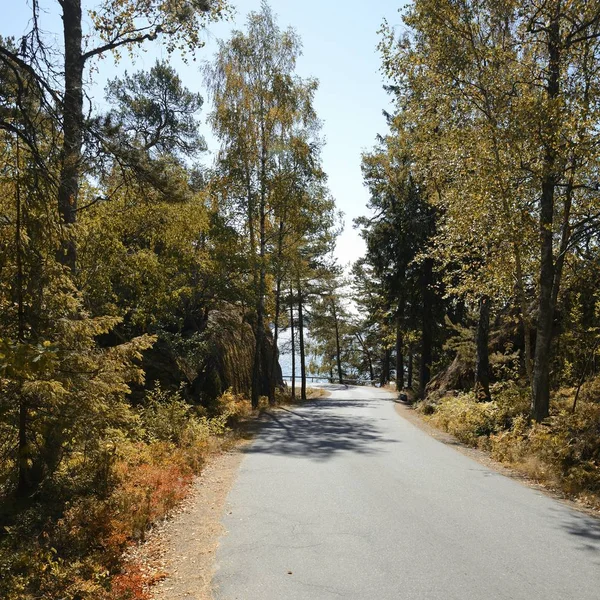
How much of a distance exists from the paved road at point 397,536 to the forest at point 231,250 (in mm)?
1187

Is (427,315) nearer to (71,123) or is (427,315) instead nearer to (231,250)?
(231,250)

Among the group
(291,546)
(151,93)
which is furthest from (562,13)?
(151,93)

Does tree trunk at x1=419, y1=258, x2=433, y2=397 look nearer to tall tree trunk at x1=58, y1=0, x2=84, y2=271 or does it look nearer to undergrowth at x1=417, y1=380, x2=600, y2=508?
undergrowth at x1=417, y1=380, x2=600, y2=508

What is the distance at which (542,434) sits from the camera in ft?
35.8

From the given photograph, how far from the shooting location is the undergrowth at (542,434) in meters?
9.06

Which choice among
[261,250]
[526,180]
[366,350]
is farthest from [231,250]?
[366,350]

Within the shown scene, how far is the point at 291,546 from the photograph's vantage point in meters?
5.96

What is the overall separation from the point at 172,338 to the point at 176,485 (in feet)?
29.1

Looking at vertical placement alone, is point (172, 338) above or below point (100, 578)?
above

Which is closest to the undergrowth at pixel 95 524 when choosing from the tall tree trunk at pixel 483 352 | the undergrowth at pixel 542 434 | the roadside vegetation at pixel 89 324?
the roadside vegetation at pixel 89 324

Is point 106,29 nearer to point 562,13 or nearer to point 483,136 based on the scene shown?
point 483,136

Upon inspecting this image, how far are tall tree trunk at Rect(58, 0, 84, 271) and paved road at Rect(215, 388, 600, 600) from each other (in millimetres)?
4498

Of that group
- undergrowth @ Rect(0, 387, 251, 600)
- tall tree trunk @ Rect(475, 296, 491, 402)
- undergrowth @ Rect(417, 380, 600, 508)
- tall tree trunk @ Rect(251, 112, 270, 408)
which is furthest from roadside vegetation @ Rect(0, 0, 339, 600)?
tall tree trunk @ Rect(475, 296, 491, 402)

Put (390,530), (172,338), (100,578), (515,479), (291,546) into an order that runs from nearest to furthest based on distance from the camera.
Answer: (100,578) < (291,546) < (390,530) < (515,479) < (172,338)
